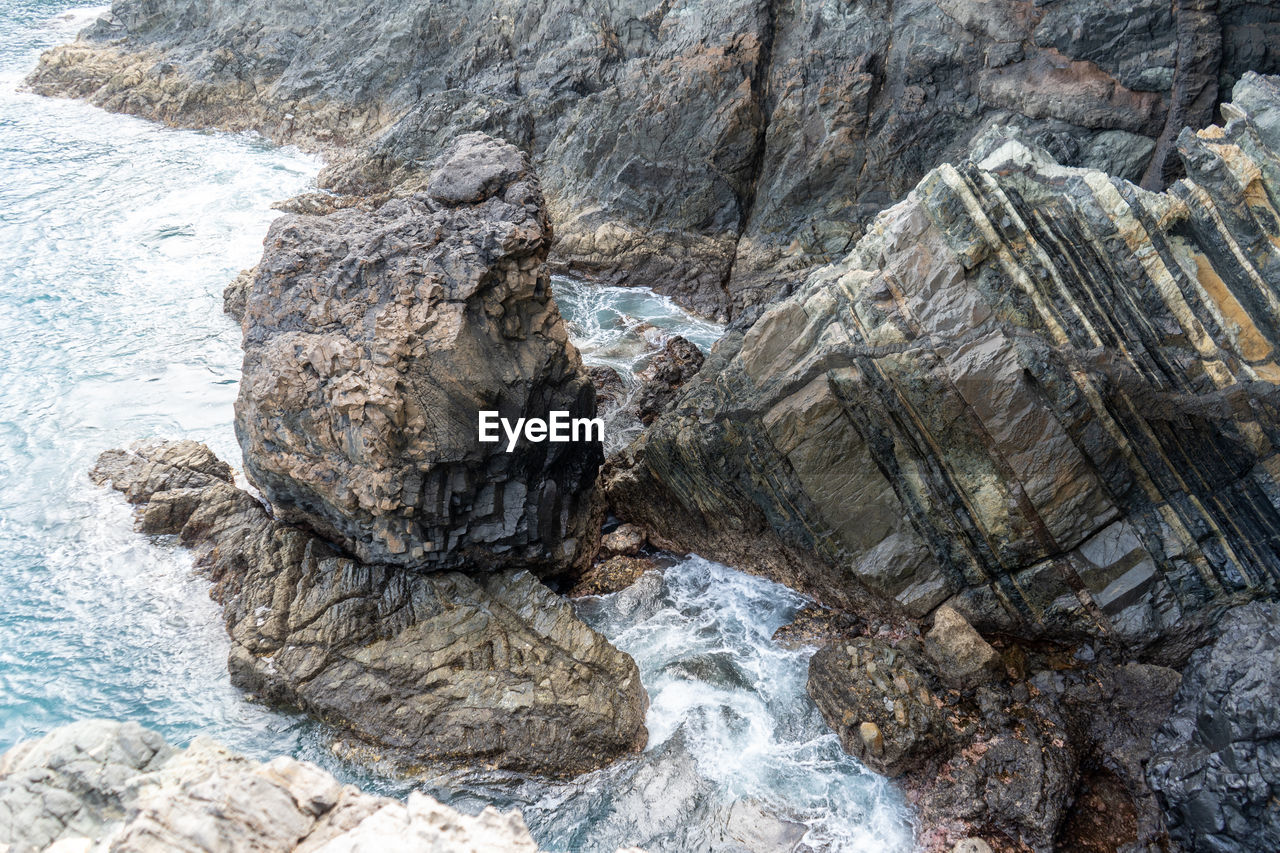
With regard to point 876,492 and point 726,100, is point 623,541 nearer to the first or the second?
point 876,492

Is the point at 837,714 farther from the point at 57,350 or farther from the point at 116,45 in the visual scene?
the point at 116,45

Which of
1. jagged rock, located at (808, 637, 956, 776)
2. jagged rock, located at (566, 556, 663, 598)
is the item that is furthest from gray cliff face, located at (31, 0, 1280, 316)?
jagged rock, located at (808, 637, 956, 776)

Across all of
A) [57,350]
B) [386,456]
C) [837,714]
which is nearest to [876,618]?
[837,714]

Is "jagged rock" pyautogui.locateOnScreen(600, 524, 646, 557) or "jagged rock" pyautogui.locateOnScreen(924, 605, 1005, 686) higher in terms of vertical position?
"jagged rock" pyautogui.locateOnScreen(924, 605, 1005, 686)

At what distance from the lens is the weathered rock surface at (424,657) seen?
1011 centimetres

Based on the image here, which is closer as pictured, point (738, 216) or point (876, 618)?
point (876, 618)

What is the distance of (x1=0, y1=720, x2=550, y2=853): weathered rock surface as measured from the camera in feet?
15.5

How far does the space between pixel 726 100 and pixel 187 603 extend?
55.2ft

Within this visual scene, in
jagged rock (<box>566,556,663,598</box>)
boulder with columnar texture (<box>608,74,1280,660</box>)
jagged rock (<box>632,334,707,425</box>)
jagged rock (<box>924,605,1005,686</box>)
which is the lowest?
jagged rock (<box>566,556,663,598</box>)

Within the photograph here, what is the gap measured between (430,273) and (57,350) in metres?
12.1

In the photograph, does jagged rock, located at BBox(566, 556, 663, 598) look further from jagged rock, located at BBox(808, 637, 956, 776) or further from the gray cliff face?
the gray cliff face

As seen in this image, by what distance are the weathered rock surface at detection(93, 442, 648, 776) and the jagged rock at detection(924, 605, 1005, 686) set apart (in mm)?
4029

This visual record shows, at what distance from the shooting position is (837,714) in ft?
34.2

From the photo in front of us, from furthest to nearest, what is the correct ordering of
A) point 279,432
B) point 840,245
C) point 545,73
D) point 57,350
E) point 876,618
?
point 545,73 → point 840,245 → point 57,350 → point 876,618 → point 279,432
